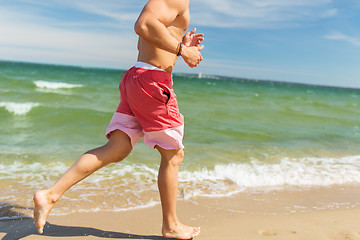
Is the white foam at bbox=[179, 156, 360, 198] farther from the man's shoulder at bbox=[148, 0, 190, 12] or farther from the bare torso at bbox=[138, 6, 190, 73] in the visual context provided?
the man's shoulder at bbox=[148, 0, 190, 12]

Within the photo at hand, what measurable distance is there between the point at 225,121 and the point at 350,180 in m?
4.97

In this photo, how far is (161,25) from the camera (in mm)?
1941

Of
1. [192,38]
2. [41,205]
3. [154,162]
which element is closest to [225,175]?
[154,162]

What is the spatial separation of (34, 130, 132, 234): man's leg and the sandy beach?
373 mm

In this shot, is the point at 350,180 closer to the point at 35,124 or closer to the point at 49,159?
the point at 49,159

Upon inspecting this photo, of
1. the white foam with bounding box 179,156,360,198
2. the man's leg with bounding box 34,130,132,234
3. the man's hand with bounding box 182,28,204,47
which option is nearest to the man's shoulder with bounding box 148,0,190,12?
the man's hand with bounding box 182,28,204,47

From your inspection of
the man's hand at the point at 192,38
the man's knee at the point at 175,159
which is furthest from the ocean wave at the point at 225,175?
the man's hand at the point at 192,38

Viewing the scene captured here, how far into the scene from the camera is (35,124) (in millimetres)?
7148

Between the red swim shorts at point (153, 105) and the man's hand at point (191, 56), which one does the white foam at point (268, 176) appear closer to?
the red swim shorts at point (153, 105)

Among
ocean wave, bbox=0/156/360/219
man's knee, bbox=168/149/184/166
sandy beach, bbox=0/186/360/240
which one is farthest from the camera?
ocean wave, bbox=0/156/360/219

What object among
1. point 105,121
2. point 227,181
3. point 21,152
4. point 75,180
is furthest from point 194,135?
point 75,180

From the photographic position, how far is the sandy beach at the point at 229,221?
2.43 meters

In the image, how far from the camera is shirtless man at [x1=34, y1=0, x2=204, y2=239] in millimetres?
1979

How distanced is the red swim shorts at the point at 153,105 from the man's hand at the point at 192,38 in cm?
34
